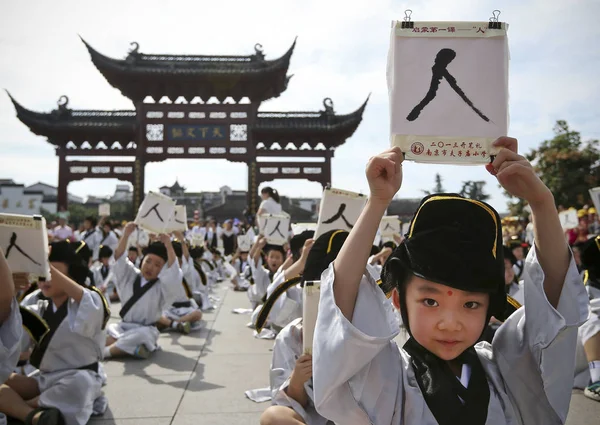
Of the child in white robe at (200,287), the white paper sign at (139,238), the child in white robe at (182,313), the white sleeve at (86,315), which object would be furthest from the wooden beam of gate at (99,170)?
the white sleeve at (86,315)

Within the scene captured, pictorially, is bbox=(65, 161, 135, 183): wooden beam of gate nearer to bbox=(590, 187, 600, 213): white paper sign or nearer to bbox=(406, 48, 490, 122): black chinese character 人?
bbox=(590, 187, 600, 213): white paper sign

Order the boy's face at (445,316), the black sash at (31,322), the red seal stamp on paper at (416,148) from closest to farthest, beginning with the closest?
the boy's face at (445,316)
the red seal stamp on paper at (416,148)
the black sash at (31,322)

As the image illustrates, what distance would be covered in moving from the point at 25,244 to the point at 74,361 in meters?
1.16

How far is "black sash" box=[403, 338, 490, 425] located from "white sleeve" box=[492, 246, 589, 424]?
116mm

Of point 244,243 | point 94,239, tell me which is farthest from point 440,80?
point 94,239

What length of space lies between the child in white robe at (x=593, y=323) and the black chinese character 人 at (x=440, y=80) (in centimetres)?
283

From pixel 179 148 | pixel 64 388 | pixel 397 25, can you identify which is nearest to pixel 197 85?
pixel 179 148

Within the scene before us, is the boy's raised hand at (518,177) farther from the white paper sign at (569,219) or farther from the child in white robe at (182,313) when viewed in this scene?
the white paper sign at (569,219)

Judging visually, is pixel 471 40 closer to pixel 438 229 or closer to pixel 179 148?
pixel 438 229

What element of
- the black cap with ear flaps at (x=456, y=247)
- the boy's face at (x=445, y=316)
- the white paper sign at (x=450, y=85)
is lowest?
the boy's face at (x=445, y=316)

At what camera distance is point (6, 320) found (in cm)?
231

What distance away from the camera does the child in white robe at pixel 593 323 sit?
366 cm

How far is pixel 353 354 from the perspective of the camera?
1.26m

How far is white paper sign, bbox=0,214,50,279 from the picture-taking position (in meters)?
2.65
